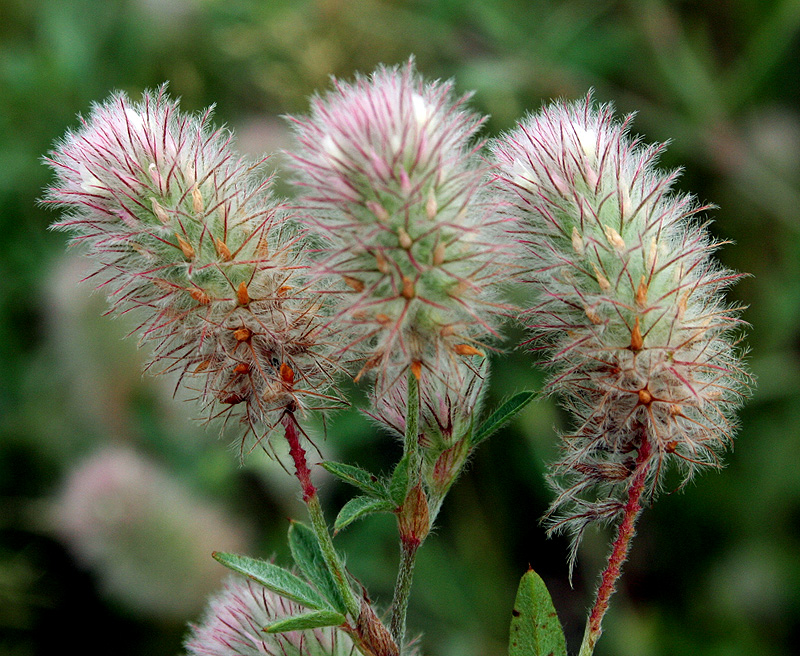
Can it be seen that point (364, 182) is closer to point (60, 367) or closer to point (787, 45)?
point (60, 367)

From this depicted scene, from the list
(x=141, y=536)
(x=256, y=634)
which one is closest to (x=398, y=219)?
(x=256, y=634)

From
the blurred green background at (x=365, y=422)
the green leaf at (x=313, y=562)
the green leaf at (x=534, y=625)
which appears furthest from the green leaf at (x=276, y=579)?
the blurred green background at (x=365, y=422)

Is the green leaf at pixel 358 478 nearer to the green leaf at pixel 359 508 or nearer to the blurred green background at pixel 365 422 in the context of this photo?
the green leaf at pixel 359 508

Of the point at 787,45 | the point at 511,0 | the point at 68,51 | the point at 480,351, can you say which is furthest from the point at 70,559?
the point at 787,45

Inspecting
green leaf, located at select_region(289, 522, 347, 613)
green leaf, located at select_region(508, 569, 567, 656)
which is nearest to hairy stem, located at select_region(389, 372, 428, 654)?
green leaf, located at select_region(289, 522, 347, 613)

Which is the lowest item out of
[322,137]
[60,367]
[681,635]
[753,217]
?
[681,635]

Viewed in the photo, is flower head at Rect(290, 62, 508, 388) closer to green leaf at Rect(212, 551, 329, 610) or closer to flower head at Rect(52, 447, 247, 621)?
green leaf at Rect(212, 551, 329, 610)
